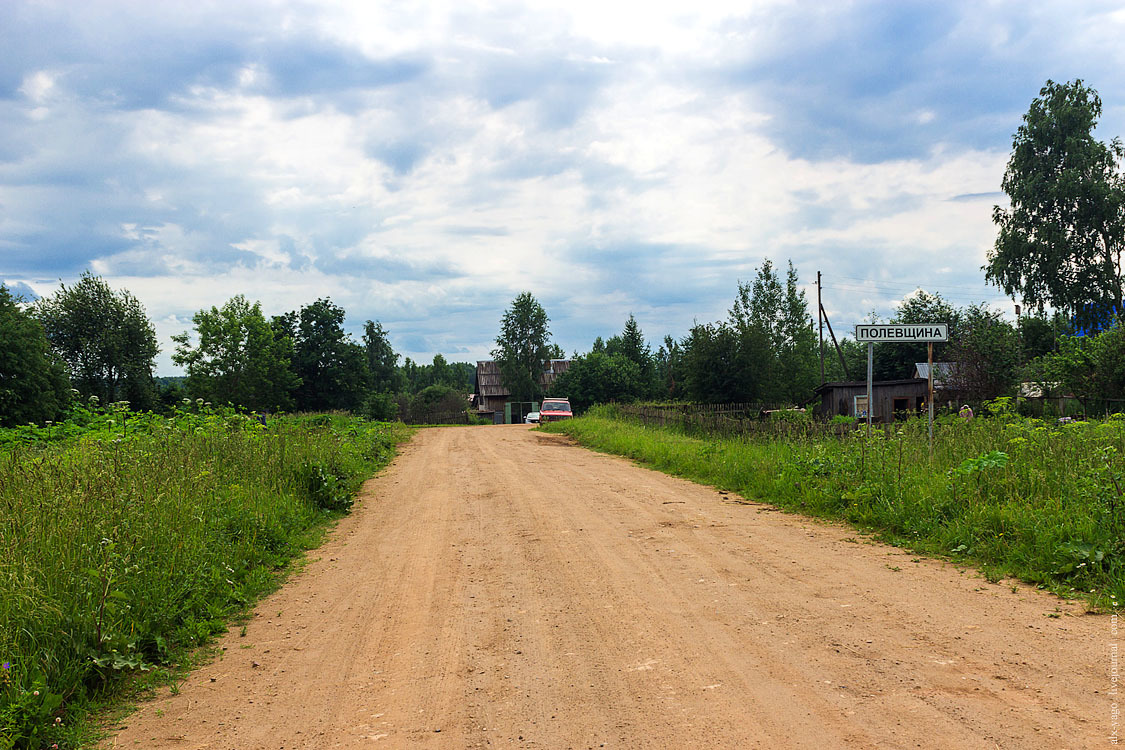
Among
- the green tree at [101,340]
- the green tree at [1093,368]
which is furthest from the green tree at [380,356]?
the green tree at [1093,368]

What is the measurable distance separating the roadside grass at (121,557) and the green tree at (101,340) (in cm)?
5713

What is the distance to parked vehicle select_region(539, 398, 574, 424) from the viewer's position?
37.6 m

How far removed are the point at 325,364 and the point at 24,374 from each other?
2254cm

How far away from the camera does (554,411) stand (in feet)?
127

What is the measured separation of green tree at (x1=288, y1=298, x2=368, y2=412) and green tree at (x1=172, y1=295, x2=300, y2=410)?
128 cm

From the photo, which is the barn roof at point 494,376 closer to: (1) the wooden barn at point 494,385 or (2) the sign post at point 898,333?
(1) the wooden barn at point 494,385

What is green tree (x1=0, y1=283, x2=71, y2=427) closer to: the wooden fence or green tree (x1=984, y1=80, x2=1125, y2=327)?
the wooden fence

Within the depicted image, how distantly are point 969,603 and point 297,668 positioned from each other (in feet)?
16.4

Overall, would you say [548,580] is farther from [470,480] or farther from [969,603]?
[470,480]

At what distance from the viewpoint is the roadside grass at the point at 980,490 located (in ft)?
19.7

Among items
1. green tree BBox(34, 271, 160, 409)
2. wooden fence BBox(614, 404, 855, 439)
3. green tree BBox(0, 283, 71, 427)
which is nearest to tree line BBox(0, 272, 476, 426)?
green tree BBox(34, 271, 160, 409)

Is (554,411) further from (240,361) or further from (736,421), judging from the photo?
(240,361)

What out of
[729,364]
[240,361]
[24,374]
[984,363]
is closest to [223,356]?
[240,361]

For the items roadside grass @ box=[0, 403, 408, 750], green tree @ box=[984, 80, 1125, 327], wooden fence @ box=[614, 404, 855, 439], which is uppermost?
green tree @ box=[984, 80, 1125, 327]
